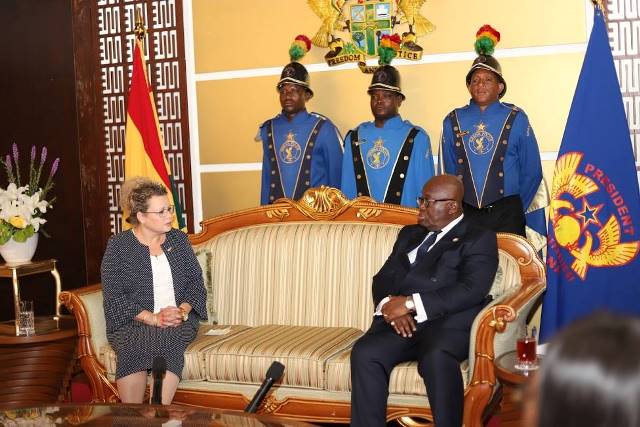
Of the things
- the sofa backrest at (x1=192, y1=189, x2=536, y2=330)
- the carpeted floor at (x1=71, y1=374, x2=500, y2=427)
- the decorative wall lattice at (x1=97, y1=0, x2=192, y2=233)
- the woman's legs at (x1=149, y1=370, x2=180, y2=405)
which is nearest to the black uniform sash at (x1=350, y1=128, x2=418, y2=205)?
the sofa backrest at (x1=192, y1=189, x2=536, y2=330)

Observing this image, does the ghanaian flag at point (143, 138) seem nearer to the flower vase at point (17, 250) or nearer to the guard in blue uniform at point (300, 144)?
the guard in blue uniform at point (300, 144)

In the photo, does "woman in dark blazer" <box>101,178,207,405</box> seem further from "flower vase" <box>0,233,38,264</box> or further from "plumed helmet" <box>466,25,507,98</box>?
"plumed helmet" <box>466,25,507,98</box>

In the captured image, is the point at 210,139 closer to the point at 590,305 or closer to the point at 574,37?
the point at 574,37

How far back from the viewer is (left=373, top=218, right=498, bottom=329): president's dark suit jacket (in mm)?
3453

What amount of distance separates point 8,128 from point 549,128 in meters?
3.76

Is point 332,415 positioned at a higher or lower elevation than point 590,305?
lower

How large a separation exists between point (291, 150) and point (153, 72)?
1.43 metres

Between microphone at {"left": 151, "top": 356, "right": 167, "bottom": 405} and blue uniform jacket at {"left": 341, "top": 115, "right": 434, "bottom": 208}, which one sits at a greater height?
blue uniform jacket at {"left": 341, "top": 115, "right": 434, "bottom": 208}

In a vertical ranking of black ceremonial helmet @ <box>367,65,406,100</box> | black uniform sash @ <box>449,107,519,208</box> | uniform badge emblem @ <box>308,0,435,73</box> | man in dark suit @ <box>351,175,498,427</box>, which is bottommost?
man in dark suit @ <box>351,175,498,427</box>

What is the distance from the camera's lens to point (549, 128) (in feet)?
16.5

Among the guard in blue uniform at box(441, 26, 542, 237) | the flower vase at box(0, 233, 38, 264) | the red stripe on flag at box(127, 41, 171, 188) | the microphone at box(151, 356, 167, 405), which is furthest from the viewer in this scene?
the red stripe on flag at box(127, 41, 171, 188)

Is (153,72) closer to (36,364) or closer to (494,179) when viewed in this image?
(36,364)

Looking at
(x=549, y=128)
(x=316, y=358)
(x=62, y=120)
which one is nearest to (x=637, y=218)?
(x=549, y=128)

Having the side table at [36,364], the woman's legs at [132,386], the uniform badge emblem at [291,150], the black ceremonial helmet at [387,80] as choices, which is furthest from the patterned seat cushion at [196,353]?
the black ceremonial helmet at [387,80]
